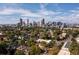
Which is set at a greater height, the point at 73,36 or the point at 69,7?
the point at 69,7

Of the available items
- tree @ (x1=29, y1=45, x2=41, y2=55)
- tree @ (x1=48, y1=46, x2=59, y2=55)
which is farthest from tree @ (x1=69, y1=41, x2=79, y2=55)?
tree @ (x1=29, y1=45, x2=41, y2=55)

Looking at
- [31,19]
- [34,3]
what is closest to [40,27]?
[31,19]

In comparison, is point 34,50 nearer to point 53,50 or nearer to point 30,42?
point 30,42

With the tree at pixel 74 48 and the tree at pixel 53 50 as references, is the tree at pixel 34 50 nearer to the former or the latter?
the tree at pixel 53 50

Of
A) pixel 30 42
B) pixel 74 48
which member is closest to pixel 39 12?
pixel 30 42

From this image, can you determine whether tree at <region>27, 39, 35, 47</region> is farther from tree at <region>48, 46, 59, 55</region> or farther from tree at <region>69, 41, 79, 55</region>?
tree at <region>69, 41, 79, 55</region>

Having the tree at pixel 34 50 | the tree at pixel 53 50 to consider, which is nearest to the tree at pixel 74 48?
the tree at pixel 53 50

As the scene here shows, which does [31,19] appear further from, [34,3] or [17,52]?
[17,52]
